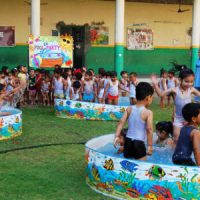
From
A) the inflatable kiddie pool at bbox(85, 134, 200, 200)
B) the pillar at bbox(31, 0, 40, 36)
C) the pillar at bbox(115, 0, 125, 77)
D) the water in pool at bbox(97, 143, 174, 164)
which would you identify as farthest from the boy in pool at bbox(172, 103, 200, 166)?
the pillar at bbox(115, 0, 125, 77)

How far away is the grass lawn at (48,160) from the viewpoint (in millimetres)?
5621

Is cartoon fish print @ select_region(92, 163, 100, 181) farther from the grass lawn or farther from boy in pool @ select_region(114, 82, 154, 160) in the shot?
boy in pool @ select_region(114, 82, 154, 160)

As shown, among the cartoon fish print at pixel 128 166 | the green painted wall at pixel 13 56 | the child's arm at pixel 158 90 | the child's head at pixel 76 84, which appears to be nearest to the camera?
the cartoon fish print at pixel 128 166

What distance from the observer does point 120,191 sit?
5.40m

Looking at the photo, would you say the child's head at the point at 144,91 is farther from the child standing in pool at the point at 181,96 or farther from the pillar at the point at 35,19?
the pillar at the point at 35,19

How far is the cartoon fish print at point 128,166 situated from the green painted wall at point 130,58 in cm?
1451

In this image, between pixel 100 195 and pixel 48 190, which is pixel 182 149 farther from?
pixel 48 190

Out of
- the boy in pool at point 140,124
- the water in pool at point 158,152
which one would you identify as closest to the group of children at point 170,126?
the boy in pool at point 140,124

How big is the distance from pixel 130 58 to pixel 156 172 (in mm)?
16256

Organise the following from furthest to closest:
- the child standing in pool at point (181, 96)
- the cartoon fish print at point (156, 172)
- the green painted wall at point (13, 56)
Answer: the green painted wall at point (13, 56), the child standing in pool at point (181, 96), the cartoon fish print at point (156, 172)

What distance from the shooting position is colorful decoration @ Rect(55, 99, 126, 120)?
11016 millimetres

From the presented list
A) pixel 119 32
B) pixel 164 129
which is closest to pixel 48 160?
pixel 164 129

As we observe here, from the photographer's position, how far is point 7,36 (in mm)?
19047

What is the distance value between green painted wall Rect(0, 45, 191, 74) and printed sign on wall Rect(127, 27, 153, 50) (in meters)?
0.23
